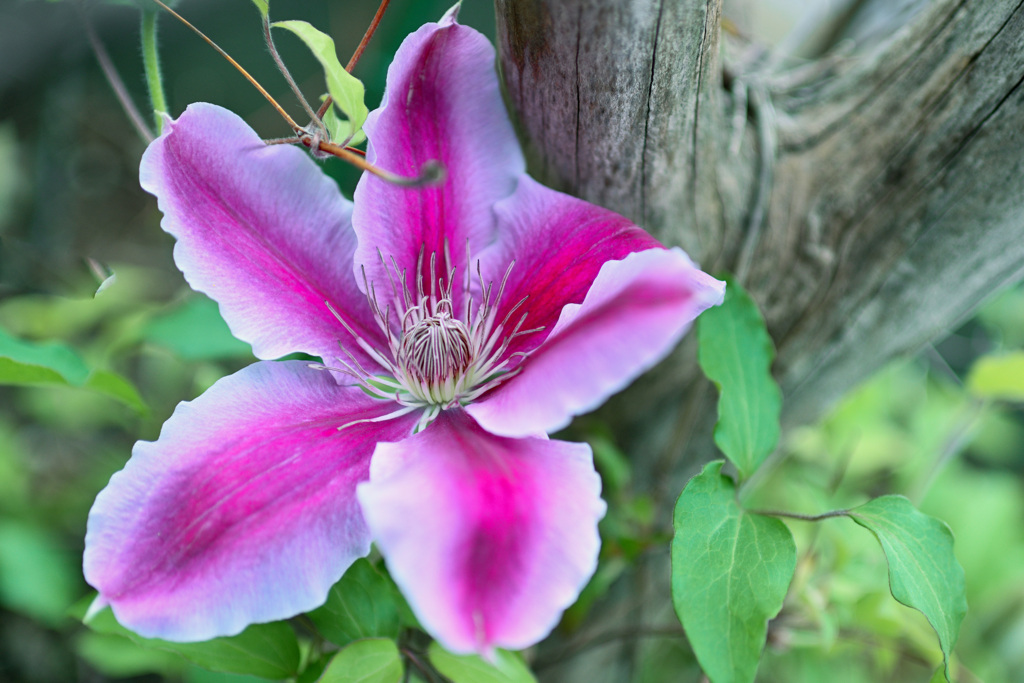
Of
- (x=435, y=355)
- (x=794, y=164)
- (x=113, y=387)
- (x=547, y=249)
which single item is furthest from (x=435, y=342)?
(x=794, y=164)

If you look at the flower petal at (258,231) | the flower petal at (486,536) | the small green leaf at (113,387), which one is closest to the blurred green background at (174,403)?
the small green leaf at (113,387)

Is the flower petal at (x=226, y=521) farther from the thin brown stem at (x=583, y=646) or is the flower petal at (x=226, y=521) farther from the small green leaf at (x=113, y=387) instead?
the thin brown stem at (x=583, y=646)

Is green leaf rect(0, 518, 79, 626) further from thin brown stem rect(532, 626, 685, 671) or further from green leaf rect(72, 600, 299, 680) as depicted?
thin brown stem rect(532, 626, 685, 671)

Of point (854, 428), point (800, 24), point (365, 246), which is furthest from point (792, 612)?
point (800, 24)

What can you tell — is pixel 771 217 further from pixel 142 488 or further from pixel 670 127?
pixel 142 488

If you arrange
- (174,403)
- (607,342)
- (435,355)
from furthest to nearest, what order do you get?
(174,403) → (435,355) → (607,342)

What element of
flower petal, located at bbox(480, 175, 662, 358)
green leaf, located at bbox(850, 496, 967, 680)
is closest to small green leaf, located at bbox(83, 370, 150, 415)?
flower petal, located at bbox(480, 175, 662, 358)

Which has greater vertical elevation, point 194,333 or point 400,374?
point 400,374

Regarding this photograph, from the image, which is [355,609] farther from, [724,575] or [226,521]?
[724,575]
